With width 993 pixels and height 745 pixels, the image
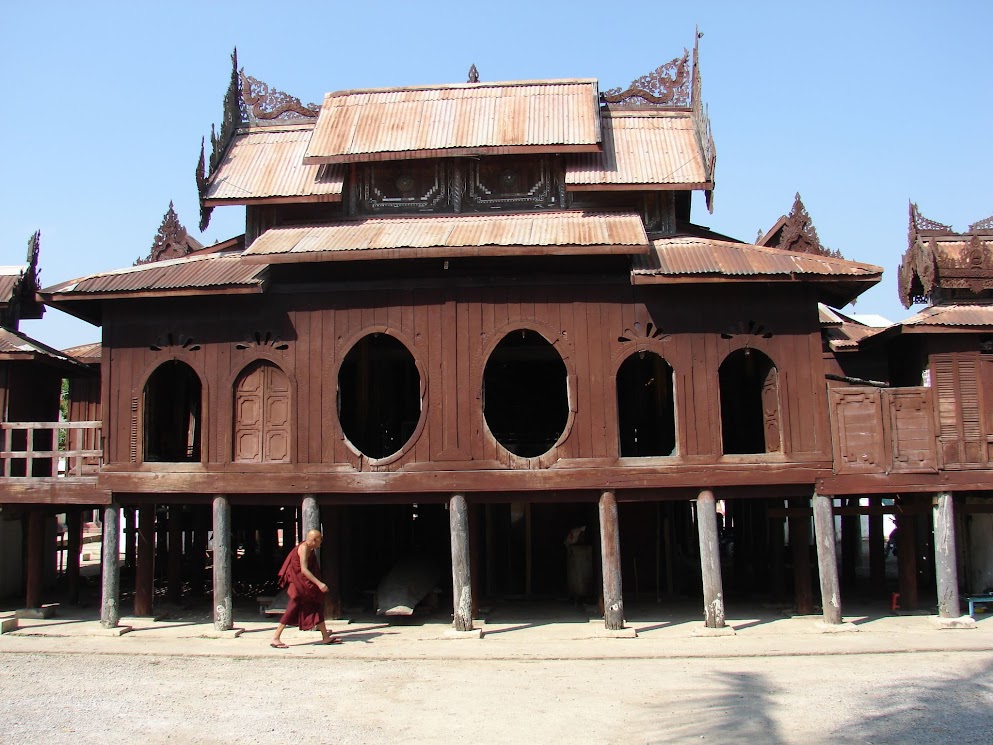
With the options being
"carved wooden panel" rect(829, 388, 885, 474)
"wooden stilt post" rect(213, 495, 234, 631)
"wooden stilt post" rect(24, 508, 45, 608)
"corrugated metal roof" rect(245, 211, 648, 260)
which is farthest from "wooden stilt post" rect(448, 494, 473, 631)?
"wooden stilt post" rect(24, 508, 45, 608)

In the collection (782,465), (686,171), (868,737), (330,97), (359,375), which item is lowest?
(868,737)

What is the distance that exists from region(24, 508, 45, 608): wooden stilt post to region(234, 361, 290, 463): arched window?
14.8 ft

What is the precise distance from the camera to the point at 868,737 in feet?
29.1

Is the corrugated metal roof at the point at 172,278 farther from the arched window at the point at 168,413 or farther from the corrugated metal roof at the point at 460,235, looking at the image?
the arched window at the point at 168,413

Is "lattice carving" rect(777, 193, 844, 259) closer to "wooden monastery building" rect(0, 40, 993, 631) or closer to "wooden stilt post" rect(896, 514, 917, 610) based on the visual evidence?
"wooden monastery building" rect(0, 40, 993, 631)

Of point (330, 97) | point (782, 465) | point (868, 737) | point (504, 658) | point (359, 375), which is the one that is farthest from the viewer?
point (330, 97)

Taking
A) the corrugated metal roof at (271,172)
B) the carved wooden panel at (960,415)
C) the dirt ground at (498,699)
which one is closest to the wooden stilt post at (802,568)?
the carved wooden panel at (960,415)

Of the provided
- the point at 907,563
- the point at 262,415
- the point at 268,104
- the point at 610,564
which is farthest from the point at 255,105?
the point at 907,563

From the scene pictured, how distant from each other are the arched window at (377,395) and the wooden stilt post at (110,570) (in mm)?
4185

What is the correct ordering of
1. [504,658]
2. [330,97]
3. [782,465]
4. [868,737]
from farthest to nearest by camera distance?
[330,97] < [782,465] < [504,658] < [868,737]

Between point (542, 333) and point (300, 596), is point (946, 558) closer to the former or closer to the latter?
point (542, 333)

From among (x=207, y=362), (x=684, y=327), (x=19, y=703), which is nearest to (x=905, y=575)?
(x=684, y=327)

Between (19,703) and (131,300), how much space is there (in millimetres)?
6920

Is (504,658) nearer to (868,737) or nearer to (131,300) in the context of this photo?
(868,737)
